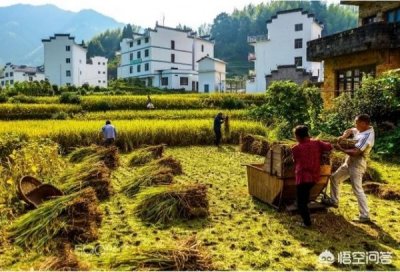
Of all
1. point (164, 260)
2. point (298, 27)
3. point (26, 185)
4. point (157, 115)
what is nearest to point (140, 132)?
point (157, 115)

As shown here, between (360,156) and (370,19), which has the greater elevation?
(370,19)

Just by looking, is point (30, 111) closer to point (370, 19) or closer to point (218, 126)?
point (218, 126)

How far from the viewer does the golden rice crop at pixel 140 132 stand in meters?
15.2

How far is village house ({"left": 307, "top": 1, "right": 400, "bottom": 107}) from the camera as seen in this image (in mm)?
15531

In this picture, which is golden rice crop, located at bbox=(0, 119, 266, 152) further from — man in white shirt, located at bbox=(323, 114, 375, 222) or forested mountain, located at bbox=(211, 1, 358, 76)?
forested mountain, located at bbox=(211, 1, 358, 76)

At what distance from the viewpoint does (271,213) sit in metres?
6.94

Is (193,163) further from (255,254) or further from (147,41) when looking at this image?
A: (147,41)

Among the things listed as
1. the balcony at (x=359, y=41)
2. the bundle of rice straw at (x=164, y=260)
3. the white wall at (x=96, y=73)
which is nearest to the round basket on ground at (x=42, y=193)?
the bundle of rice straw at (x=164, y=260)

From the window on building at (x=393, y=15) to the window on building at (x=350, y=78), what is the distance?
2542mm

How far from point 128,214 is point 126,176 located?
343 cm

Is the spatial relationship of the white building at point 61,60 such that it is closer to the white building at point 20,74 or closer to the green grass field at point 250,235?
the white building at point 20,74

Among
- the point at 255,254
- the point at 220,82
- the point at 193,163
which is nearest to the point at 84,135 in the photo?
the point at 193,163

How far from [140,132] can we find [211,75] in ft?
102

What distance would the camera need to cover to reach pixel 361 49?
16.4 metres
